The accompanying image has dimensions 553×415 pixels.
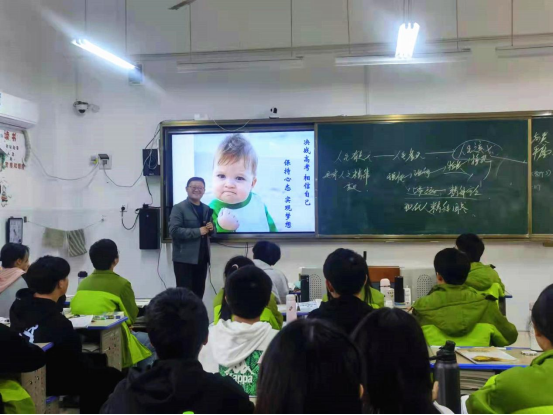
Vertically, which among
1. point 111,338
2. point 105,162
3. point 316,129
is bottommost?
point 111,338

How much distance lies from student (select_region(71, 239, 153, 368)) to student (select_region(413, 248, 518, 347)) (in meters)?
2.05

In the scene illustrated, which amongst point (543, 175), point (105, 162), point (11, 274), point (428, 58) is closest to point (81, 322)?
point (11, 274)

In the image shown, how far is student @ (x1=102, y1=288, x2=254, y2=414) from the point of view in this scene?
1.23 metres

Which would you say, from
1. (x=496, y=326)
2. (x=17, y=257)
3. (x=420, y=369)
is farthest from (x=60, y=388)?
(x=496, y=326)

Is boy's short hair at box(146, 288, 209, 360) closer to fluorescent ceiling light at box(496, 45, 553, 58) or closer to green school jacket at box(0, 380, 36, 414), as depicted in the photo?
green school jacket at box(0, 380, 36, 414)

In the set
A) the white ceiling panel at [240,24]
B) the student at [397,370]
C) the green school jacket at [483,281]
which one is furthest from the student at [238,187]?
the student at [397,370]

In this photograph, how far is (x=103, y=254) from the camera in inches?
145

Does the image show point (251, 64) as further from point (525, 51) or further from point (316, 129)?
point (525, 51)

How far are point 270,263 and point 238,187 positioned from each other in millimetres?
1796

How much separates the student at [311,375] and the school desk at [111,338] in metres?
2.41

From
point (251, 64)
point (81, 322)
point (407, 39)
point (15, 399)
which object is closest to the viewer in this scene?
point (15, 399)

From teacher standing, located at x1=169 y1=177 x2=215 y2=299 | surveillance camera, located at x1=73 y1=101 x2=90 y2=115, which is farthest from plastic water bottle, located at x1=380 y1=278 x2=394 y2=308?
surveillance camera, located at x1=73 y1=101 x2=90 y2=115

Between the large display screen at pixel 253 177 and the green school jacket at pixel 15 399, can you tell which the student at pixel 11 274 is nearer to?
the green school jacket at pixel 15 399

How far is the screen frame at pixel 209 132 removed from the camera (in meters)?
5.54
